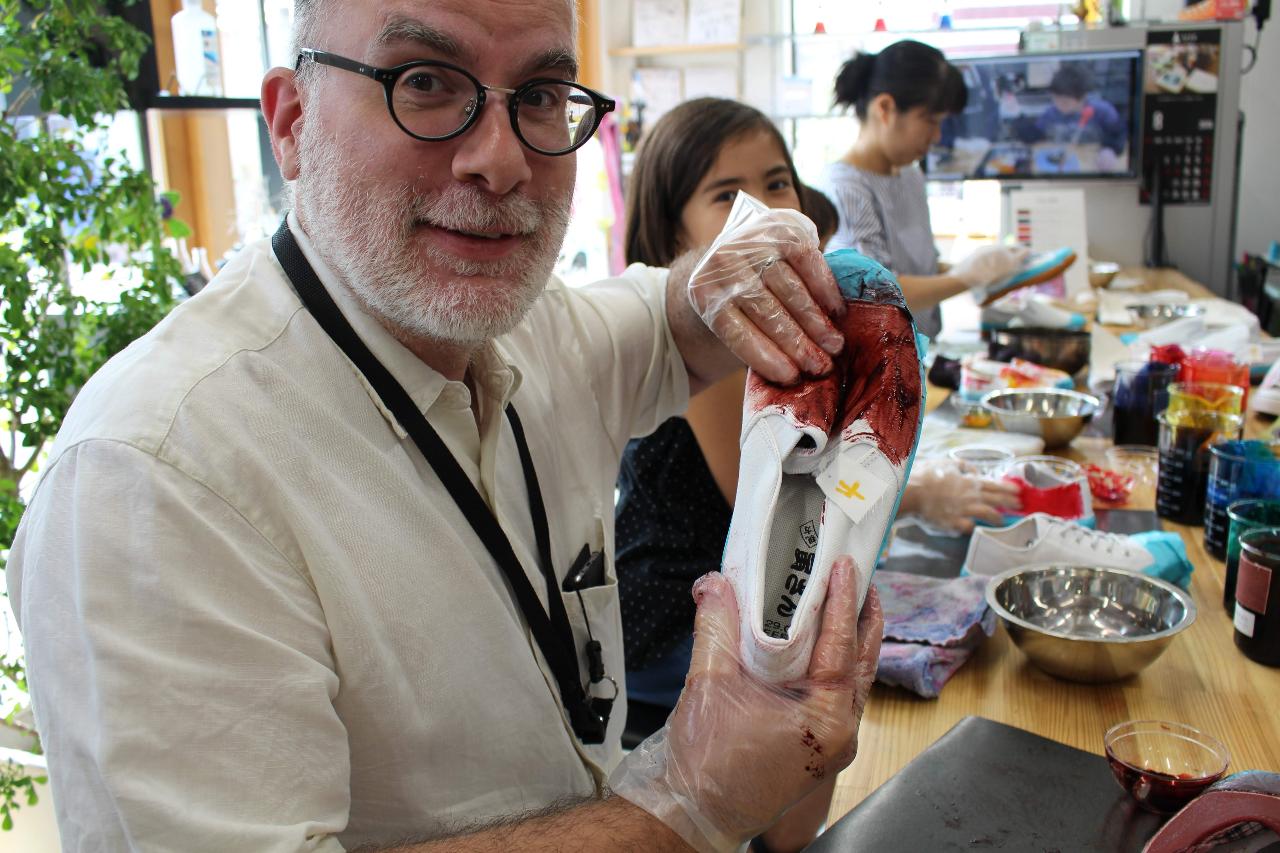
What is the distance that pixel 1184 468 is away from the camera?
6.31 ft

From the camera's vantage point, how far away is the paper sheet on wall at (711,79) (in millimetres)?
6117

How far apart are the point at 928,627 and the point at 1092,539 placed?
34 cm

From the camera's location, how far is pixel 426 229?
1099 millimetres

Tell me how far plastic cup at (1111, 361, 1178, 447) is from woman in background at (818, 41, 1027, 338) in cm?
87

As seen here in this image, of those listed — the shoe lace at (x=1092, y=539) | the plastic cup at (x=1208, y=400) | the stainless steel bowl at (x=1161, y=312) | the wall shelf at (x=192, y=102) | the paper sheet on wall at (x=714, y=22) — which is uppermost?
the paper sheet on wall at (x=714, y=22)

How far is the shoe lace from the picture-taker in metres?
1.58

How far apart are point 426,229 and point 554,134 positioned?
190 millimetres

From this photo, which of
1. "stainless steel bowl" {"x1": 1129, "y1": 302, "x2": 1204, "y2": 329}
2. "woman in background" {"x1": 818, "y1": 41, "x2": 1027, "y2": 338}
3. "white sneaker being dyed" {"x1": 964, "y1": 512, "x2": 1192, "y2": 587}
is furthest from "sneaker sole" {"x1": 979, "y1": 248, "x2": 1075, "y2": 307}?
"white sneaker being dyed" {"x1": 964, "y1": 512, "x2": 1192, "y2": 587}

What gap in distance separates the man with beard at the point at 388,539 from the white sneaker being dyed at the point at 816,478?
32mm

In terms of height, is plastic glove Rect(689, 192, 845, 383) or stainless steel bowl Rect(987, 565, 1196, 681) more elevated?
plastic glove Rect(689, 192, 845, 383)

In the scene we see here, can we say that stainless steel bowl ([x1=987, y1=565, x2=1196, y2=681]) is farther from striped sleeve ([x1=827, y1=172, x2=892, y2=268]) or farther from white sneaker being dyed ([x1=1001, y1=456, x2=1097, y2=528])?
striped sleeve ([x1=827, y1=172, x2=892, y2=268])

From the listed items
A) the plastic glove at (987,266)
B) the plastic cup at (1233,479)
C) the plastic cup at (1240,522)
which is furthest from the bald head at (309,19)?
the plastic glove at (987,266)

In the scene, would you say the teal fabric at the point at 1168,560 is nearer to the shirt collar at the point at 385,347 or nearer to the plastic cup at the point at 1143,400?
the plastic cup at the point at 1143,400

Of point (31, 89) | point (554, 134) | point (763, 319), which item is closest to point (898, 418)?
point (763, 319)
